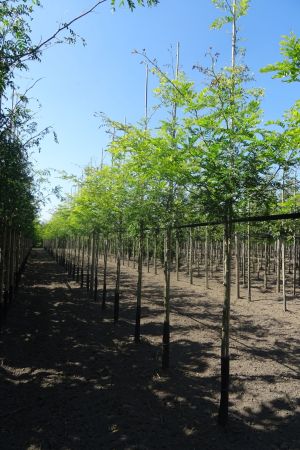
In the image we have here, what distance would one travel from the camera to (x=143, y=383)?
292 inches

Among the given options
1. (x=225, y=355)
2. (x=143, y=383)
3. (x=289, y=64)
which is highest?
(x=289, y=64)

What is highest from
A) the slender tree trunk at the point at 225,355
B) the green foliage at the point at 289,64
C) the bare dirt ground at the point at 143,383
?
the green foliage at the point at 289,64

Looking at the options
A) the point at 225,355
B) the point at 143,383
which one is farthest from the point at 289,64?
the point at 143,383

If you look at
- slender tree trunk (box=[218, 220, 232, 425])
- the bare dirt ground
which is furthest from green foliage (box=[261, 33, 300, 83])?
the bare dirt ground

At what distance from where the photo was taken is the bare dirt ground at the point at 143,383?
215 inches

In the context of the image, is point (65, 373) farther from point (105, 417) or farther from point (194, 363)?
point (194, 363)

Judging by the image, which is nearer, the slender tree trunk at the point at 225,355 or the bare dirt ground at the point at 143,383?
the bare dirt ground at the point at 143,383

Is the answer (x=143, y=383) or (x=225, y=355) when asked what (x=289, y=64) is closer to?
(x=225, y=355)

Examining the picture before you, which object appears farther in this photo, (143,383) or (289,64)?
(143,383)

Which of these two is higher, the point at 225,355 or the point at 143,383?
the point at 225,355

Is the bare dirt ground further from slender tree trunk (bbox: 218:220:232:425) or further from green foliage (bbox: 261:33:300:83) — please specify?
green foliage (bbox: 261:33:300:83)

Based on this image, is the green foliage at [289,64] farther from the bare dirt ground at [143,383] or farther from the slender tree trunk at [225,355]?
the bare dirt ground at [143,383]

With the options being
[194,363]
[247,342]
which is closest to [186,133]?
[194,363]

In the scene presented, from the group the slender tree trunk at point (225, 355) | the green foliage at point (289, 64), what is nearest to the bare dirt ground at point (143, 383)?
the slender tree trunk at point (225, 355)
